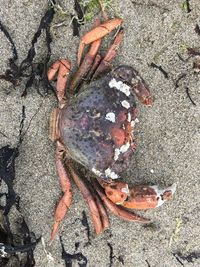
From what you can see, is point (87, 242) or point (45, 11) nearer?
point (45, 11)

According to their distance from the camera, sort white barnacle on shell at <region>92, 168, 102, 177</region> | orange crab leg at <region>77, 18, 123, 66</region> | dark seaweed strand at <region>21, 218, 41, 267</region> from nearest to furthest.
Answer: orange crab leg at <region>77, 18, 123, 66</region> → white barnacle on shell at <region>92, 168, 102, 177</region> → dark seaweed strand at <region>21, 218, 41, 267</region>

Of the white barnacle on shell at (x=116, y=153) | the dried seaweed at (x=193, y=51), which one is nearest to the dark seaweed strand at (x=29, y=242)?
the white barnacle on shell at (x=116, y=153)

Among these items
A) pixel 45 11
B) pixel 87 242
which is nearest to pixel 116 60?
pixel 45 11

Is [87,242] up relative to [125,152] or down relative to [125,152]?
down

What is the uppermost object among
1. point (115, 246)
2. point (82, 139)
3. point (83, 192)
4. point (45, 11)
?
point (45, 11)

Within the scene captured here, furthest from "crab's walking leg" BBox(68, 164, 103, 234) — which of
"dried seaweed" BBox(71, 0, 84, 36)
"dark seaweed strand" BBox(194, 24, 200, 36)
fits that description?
"dark seaweed strand" BBox(194, 24, 200, 36)

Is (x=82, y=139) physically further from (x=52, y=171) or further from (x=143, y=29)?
(x=143, y=29)

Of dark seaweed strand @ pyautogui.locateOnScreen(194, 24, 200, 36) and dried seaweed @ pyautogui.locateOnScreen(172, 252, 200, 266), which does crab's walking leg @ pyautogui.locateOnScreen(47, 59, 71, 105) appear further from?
dried seaweed @ pyautogui.locateOnScreen(172, 252, 200, 266)

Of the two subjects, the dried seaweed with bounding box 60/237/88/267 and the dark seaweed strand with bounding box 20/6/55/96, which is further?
the dried seaweed with bounding box 60/237/88/267
